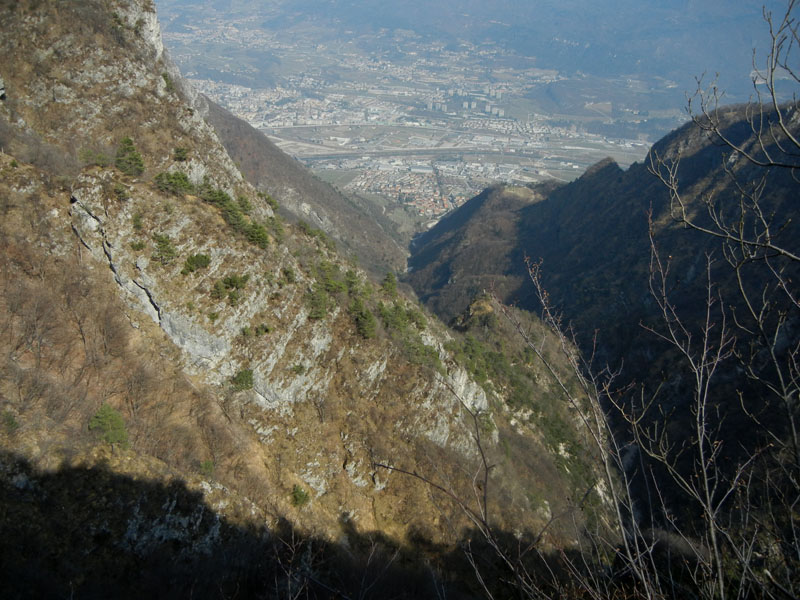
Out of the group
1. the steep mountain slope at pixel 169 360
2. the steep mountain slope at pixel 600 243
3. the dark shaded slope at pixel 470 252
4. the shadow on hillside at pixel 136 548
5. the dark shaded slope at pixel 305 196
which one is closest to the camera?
the shadow on hillside at pixel 136 548

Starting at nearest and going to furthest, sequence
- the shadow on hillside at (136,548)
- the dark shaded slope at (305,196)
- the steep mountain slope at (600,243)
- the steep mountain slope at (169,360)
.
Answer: the shadow on hillside at (136,548), the steep mountain slope at (169,360), the steep mountain slope at (600,243), the dark shaded slope at (305,196)

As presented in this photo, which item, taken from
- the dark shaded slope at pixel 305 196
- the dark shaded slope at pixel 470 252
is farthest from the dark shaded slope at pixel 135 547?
the dark shaded slope at pixel 305 196

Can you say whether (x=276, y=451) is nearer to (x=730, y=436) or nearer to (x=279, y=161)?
(x=730, y=436)

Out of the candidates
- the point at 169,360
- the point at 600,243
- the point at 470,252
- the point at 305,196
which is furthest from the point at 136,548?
the point at 470,252

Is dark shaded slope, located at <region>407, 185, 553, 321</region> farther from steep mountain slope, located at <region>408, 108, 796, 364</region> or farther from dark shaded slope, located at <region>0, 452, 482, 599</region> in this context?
dark shaded slope, located at <region>0, 452, 482, 599</region>

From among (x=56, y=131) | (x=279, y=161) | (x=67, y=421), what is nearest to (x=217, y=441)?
(x=67, y=421)

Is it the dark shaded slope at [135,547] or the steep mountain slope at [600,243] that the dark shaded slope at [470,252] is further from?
the dark shaded slope at [135,547]
